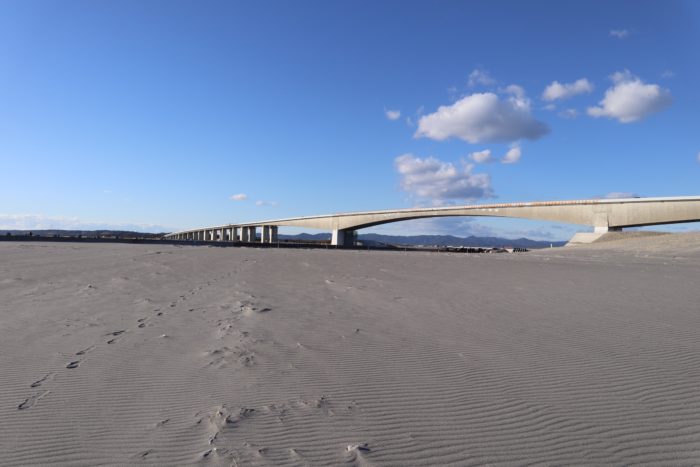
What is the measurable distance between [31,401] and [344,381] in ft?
9.53

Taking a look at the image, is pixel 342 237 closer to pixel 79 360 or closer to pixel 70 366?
pixel 79 360

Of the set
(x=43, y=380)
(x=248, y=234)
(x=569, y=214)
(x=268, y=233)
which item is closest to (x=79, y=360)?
(x=43, y=380)

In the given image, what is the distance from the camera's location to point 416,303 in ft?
31.9

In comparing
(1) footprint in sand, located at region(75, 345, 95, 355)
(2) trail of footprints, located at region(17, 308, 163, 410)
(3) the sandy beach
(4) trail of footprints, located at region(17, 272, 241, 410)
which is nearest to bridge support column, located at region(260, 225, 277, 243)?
(3) the sandy beach

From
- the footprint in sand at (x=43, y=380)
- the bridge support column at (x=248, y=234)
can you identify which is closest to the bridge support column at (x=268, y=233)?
the bridge support column at (x=248, y=234)

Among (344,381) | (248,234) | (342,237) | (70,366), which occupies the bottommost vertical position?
(344,381)

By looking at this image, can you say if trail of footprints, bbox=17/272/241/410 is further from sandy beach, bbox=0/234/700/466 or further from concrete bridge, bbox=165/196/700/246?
concrete bridge, bbox=165/196/700/246

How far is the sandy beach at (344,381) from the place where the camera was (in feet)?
11.0

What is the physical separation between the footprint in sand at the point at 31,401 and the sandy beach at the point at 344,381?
18 millimetres

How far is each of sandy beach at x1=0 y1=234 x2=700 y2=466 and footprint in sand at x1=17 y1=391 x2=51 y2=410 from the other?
0.06 feet

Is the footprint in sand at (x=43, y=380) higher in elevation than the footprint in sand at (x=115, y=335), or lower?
lower

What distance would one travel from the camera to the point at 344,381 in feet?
15.5

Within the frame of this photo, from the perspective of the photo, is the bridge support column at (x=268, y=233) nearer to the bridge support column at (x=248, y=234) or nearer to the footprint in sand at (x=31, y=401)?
the bridge support column at (x=248, y=234)

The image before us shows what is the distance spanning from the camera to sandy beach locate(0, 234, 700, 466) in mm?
3359
